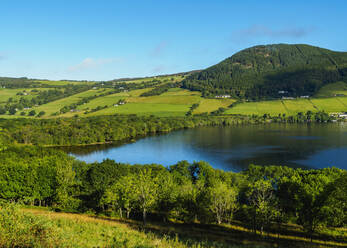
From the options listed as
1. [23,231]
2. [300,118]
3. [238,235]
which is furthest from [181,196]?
[300,118]

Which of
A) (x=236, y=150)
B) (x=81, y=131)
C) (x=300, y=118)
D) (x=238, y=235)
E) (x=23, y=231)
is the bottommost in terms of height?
(x=236, y=150)

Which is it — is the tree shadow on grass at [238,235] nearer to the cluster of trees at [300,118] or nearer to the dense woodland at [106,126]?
the dense woodland at [106,126]

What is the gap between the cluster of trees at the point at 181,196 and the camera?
100 feet

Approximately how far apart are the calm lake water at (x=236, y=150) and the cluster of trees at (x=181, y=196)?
1308 inches

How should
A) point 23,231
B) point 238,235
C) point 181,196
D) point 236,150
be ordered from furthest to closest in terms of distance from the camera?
point 236,150, point 181,196, point 238,235, point 23,231

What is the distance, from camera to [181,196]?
35.2 meters

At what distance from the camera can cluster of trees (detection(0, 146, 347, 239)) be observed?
30562 millimetres

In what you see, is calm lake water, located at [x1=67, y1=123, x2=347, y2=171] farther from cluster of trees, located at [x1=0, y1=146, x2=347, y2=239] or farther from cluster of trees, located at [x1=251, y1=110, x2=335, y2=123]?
cluster of trees, located at [x1=251, y1=110, x2=335, y2=123]

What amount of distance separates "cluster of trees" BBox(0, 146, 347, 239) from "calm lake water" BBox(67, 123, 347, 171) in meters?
33.2

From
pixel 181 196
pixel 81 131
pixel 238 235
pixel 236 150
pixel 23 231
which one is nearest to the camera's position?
pixel 23 231

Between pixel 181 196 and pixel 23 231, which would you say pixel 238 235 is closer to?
pixel 181 196

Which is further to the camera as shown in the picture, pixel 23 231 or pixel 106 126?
pixel 106 126

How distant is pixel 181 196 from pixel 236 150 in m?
64.6

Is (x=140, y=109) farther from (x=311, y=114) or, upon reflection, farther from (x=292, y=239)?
(x=292, y=239)
